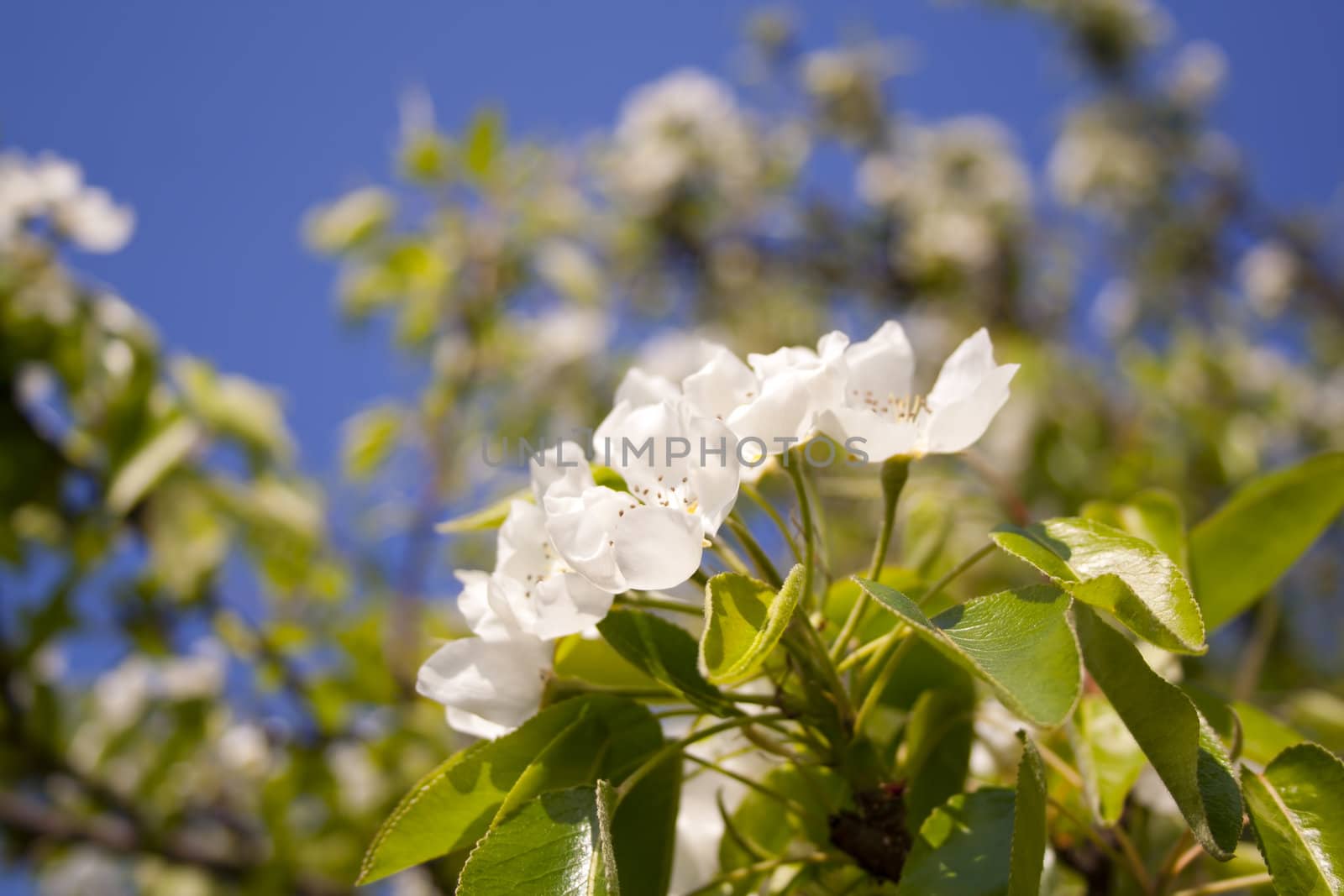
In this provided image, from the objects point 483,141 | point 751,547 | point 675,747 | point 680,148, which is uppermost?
point 680,148

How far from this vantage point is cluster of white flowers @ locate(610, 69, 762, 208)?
4.49 meters

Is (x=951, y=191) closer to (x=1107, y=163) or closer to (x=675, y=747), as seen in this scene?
(x=1107, y=163)

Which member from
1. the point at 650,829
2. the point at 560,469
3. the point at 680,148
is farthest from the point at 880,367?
the point at 680,148

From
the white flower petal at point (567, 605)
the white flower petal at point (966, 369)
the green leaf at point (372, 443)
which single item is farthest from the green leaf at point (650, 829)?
the green leaf at point (372, 443)

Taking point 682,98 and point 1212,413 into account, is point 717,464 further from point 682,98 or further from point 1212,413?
point 682,98

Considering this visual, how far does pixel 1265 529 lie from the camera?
79cm

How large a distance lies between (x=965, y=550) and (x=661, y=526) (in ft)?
5.09

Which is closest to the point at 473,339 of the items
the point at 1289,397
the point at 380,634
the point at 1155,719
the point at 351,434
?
the point at 351,434

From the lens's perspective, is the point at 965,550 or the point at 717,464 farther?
the point at 965,550

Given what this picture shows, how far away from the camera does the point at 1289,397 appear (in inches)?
147

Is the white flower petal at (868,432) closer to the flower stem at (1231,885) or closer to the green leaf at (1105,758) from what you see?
the green leaf at (1105,758)

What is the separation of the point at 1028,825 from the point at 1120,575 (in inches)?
5.6

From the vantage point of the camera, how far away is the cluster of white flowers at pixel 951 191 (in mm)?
4242

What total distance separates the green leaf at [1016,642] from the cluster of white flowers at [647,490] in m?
0.13
